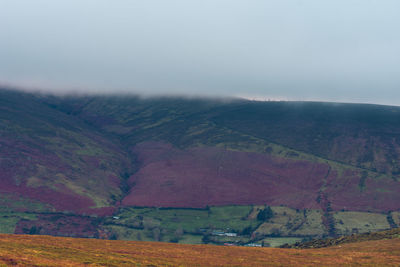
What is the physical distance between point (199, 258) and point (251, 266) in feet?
33.8

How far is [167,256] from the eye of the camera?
7138 centimetres

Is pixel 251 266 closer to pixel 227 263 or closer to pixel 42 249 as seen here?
pixel 227 263

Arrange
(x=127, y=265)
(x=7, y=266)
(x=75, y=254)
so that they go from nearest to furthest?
1. (x=7, y=266)
2. (x=127, y=265)
3. (x=75, y=254)

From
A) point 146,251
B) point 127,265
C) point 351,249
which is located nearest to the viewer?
point 127,265

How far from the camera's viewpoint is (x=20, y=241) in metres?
70.9

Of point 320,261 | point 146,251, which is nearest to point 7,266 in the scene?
point 146,251

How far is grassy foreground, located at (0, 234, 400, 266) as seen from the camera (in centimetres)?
5583

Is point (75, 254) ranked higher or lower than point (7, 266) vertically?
lower

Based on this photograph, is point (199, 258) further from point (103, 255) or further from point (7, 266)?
point (7, 266)

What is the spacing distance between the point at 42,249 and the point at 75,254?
5788mm

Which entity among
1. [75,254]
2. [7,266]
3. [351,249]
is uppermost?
[7,266]

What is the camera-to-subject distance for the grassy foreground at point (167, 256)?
5583 cm

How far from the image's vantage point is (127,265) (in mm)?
57250

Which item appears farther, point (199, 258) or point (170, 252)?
point (170, 252)
